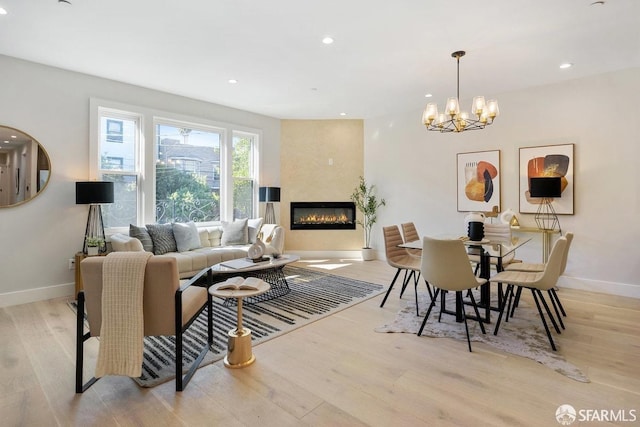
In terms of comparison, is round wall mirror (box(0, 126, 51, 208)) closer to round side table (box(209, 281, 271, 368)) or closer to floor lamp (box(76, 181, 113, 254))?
floor lamp (box(76, 181, 113, 254))

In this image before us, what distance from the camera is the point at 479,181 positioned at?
540 cm

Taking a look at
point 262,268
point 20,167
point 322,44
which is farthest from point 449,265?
point 20,167

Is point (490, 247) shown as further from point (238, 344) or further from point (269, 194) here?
point (269, 194)

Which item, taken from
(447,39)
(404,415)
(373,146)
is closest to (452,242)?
(404,415)

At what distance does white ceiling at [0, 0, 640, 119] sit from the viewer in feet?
9.43

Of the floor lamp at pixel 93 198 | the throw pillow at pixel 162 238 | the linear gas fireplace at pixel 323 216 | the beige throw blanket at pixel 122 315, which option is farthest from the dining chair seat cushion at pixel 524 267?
the floor lamp at pixel 93 198

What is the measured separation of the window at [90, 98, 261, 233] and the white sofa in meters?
0.48

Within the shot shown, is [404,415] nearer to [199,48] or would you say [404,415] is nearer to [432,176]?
[199,48]

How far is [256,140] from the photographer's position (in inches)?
256

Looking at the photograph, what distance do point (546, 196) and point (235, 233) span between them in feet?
15.1

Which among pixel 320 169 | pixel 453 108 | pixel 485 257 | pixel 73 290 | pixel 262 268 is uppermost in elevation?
pixel 453 108

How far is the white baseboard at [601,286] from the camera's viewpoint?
4.20 meters

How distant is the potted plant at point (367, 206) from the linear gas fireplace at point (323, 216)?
0.64ft

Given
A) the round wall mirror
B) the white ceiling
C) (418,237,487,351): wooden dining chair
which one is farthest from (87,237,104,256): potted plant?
(418,237,487,351): wooden dining chair
